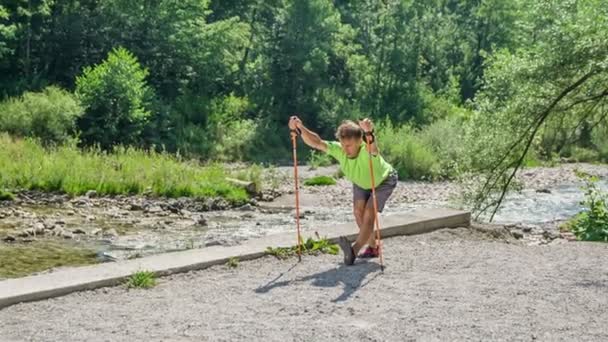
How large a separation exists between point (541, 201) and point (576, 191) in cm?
422

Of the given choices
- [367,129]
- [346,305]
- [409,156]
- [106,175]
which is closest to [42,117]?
[106,175]

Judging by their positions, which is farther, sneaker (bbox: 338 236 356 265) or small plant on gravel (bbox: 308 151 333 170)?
small plant on gravel (bbox: 308 151 333 170)

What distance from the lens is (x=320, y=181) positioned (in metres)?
32.5

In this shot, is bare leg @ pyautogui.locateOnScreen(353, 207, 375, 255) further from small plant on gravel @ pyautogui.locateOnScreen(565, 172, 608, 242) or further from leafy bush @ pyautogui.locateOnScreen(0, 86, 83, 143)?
leafy bush @ pyautogui.locateOnScreen(0, 86, 83, 143)

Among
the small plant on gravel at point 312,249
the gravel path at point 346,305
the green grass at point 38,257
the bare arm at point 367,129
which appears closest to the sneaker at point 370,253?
the gravel path at point 346,305

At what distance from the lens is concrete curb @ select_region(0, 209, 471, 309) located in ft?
24.5

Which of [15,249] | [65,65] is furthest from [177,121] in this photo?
[15,249]

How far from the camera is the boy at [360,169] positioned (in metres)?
9.43

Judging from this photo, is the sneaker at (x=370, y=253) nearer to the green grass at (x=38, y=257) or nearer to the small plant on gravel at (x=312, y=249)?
the small plant on gravel at (x=312, y=249)

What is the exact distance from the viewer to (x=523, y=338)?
6.39 meters

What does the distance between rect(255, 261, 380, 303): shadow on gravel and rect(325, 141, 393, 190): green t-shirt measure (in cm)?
103

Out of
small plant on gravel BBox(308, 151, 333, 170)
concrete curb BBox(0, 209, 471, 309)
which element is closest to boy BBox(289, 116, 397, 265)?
concrete curb BBox(0, 209, 471, 309)

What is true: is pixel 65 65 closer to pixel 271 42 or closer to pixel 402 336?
pixel 271 42

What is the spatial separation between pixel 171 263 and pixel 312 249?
175 centimetres
